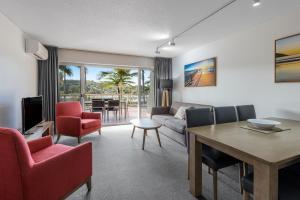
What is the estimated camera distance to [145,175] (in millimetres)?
2211

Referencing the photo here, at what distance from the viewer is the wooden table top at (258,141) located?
1.12 m

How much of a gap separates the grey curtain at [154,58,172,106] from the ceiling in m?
1.70

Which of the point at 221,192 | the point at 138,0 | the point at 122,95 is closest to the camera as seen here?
the point at 221,192

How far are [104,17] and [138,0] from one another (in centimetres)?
73

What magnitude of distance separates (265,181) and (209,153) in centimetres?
75

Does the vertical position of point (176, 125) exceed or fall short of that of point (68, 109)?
it falls short

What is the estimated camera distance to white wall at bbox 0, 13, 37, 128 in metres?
2.48

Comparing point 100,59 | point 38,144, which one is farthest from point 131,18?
point 100,59

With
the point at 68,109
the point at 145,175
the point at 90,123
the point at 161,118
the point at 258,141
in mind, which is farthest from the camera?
the point at 161,118

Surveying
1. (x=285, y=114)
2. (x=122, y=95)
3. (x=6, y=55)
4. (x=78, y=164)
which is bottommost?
(x=78, y=164)

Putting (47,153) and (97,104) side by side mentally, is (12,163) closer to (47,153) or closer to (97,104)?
(47,153)

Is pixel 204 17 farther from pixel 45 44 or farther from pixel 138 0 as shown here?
pixel 45 44

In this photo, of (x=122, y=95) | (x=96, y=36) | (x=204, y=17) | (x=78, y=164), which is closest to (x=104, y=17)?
(x=96, y=36)

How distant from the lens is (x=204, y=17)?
2564mm
